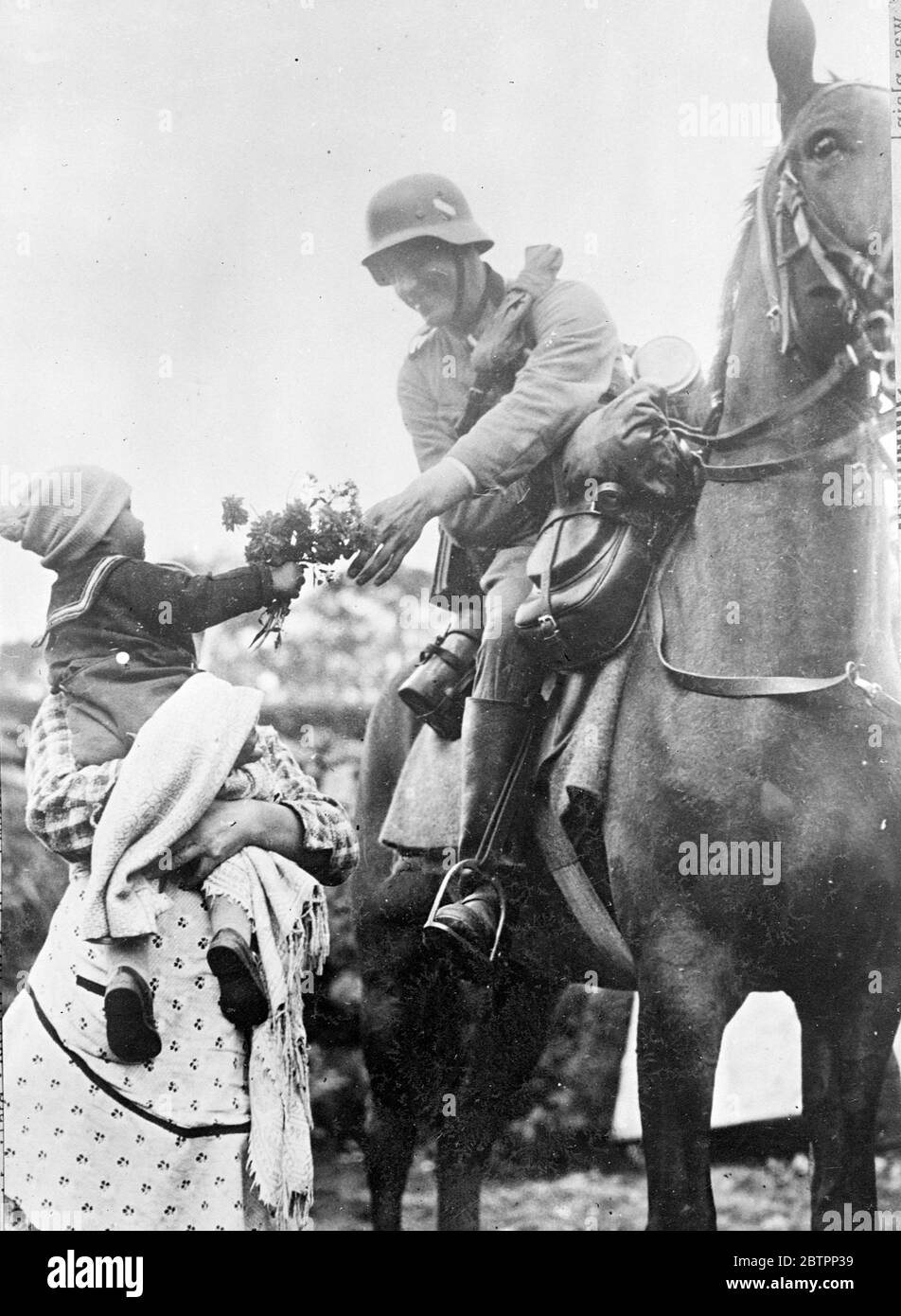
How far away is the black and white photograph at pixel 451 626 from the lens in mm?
4941

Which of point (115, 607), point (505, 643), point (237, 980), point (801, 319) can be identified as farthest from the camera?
point (115, 607)

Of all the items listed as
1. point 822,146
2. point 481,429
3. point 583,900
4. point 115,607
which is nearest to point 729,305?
point 822,146

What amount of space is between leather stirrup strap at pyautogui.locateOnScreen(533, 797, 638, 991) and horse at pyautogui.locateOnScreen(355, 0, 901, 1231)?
47mm

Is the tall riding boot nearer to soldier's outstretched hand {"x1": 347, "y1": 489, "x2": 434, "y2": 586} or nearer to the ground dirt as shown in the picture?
soldier's outstretched hand {"x1": 347, "y1": 489, "x2": 434, "y2": 586}

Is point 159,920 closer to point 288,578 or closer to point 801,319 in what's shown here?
point 288,578

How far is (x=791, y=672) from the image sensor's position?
4.95 meters

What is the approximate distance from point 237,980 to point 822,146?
3257 mm

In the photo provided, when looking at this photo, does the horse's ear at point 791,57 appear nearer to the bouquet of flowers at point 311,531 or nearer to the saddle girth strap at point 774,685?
the saddle girth strap at point 774,685

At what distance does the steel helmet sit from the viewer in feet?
17.1

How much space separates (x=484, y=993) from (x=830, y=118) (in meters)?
3.05

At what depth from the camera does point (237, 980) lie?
4.86 meters

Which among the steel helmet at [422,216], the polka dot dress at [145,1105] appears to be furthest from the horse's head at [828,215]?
the polka dot dress at [145,1105]

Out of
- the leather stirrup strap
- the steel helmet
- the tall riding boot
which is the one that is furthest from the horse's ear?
the leather stirrup strap
